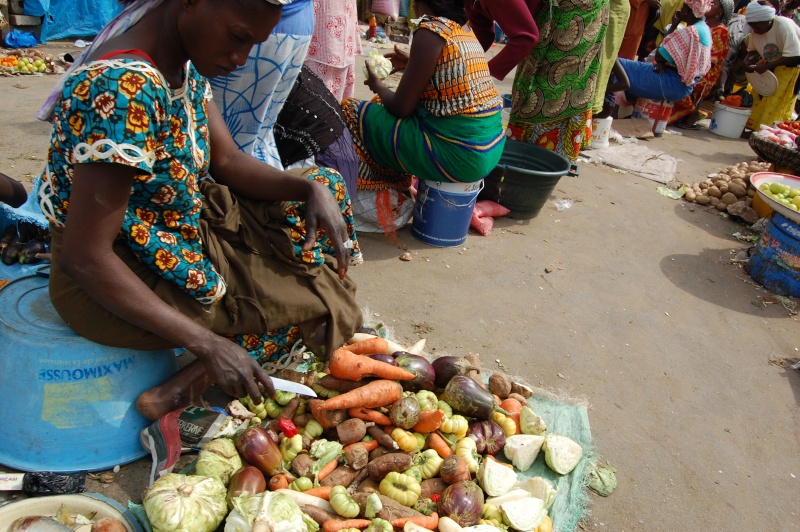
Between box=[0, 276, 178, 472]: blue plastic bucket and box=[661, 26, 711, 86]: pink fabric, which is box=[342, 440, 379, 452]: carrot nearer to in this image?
box=[0, 276, 178, 472]: blue plastic bucket

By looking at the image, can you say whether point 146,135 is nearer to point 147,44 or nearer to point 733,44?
point 147,44

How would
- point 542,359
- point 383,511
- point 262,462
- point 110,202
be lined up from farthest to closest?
point 542,359 < point 262,462 < point 383,511 < point 110,202

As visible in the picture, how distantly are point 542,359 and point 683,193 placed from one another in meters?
4.14

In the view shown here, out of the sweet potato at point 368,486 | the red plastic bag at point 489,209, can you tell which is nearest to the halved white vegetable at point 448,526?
the sweet potato at point 368,486

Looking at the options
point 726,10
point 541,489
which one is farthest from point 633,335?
point 726,10

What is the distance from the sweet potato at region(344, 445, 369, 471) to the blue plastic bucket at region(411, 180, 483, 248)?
228 centimetres

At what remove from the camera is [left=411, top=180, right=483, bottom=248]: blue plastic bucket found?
4.07 metres

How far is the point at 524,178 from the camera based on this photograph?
15.0 feet

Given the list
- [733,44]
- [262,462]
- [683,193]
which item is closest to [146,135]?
[262,462]

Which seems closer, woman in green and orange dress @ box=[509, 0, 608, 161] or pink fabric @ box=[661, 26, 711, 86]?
woman in green and orange dress @ box=[509, 0, 608, 161]

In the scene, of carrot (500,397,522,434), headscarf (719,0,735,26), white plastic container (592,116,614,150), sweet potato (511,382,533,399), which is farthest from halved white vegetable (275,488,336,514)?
headscarf (719,0,735,26)

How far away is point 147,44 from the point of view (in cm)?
169

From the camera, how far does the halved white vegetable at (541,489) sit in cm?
216

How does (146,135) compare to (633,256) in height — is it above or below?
above
